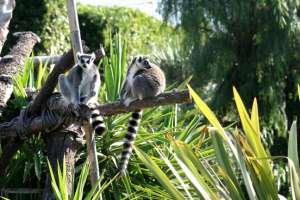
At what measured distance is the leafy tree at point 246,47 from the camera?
11031 millimetres

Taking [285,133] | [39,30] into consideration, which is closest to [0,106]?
[285,133]

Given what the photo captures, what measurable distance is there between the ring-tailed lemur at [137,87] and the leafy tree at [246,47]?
12.8 ft

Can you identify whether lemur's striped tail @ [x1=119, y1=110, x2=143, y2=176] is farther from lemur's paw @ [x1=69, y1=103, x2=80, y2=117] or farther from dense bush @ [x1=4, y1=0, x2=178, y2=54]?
dense bush @ [x1=4, y1=0, x2=178, y2=54]

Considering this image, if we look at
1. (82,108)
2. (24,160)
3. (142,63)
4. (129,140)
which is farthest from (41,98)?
(142,63)

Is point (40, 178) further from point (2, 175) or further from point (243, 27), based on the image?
point (243, 27)

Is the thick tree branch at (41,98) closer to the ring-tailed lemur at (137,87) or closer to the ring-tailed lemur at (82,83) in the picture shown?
the ring-tailed lemur at (82,83)

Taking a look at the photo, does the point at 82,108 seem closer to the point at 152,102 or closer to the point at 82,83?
the point at 152,102

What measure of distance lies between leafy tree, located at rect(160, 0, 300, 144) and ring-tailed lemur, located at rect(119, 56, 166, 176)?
3.89m

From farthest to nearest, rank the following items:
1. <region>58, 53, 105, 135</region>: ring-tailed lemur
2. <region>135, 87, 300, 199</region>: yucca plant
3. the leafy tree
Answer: the leafy tree → <region>58, 53, 105, 135</region>: ring-tailed lemur → <region>135, 87, 300, 199</region>: yucca plant

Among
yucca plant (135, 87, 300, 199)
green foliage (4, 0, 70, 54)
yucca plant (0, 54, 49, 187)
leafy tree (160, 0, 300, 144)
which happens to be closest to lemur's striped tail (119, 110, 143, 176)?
yucca plant (0, 54, 49, 187)

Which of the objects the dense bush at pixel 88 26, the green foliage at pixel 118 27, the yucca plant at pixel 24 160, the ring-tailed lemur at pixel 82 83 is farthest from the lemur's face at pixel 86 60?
the green foliage at pixel 118 27

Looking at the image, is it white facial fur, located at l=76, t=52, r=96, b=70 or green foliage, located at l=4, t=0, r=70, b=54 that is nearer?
white facial fur, located at l=76, t=52, r=96, b=70

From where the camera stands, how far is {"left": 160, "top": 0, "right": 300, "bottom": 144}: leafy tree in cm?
1103

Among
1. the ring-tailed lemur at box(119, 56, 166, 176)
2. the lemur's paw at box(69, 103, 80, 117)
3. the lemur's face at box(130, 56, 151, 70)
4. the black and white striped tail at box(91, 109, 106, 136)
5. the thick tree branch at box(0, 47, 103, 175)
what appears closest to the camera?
the black and white striped tail at box(91, 109, 106, 136)
